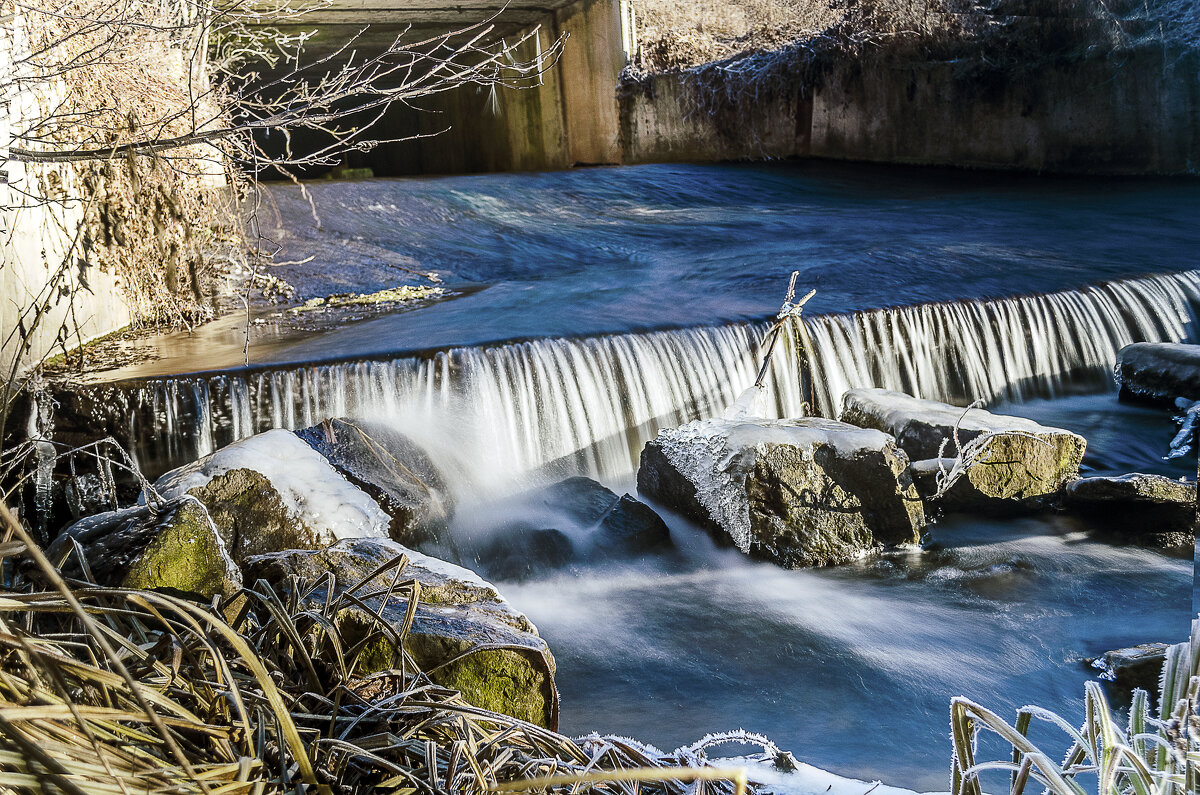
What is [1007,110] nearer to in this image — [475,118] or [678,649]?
[475,118]

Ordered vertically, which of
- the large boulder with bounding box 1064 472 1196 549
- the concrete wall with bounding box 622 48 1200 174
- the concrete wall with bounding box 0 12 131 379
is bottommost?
the large boulder with bounding box 1064 472 1196 549

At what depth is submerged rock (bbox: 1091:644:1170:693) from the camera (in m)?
3.72

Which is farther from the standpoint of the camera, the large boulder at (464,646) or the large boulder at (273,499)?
the large boulder at (273,499)

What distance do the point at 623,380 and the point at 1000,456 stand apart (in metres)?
2.28

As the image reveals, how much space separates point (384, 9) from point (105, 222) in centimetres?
813

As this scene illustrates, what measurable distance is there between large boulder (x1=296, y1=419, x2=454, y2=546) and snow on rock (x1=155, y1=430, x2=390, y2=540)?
0.34 m

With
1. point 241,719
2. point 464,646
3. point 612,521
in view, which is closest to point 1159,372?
point 612,521

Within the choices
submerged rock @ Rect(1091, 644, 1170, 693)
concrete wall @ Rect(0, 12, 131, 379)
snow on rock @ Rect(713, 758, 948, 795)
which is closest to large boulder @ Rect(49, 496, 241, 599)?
snow on rock @ Rect(713, 758, 948, 795)

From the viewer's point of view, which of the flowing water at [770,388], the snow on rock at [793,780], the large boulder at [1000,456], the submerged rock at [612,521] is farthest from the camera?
the large boulder at [1000,456]

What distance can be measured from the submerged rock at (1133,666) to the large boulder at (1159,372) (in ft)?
11.2

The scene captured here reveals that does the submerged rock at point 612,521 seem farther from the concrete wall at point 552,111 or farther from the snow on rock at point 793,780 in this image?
the concrete wall at point 552,111

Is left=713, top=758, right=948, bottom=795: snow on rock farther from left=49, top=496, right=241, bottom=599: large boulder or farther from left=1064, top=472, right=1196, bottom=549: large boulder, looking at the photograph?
left=1064, top=472, right=1196, bottom=549: large boulder

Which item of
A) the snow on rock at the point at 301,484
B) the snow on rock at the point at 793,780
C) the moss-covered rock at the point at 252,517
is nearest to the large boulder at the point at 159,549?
the moss-covered rock at the point at 252,517

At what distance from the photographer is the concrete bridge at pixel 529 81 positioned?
14328mm
